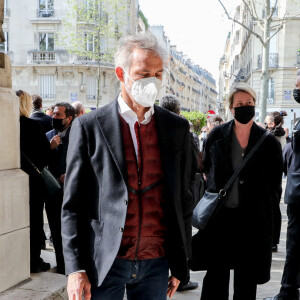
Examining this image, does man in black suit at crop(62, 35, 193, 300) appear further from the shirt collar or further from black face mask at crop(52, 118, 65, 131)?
black face mask at crop(52, 118, 65, 131)

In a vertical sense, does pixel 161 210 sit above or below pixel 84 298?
above

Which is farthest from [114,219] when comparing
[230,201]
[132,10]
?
[132,10]

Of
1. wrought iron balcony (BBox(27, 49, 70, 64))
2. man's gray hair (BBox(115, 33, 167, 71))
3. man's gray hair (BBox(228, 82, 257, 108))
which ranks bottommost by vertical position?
man's gray hair (BBox(228, 82, 257, 108))

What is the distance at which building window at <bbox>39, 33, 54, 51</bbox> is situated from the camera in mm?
43094

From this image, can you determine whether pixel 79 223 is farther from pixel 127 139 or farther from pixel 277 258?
pixel 277 258

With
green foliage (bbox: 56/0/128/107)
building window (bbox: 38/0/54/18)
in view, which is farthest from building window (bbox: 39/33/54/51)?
building window (bbox: 38/0/54/18)

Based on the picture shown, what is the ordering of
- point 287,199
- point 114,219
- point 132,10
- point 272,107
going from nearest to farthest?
point 114,219 < point 287,199 < point 272,107 < point 132,10

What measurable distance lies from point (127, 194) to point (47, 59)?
139 feet

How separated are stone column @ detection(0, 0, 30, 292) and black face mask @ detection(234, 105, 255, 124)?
188 centimetres

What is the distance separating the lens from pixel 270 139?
395cm

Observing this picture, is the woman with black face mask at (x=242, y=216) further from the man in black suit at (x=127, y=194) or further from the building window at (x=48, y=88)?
the building window at (x=48, y=88)

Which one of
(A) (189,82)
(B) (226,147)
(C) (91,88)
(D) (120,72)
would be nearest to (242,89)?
(B) (226,147)

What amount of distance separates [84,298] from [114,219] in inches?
16.6

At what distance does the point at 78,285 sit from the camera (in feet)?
7.09
